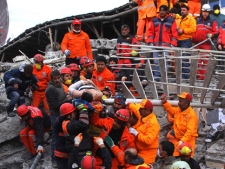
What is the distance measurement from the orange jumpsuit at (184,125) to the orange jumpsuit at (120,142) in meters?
0.86

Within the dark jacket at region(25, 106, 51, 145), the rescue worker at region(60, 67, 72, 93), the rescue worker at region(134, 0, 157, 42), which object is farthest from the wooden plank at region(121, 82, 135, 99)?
the rescue worker at region(134, 0, 157, 42)

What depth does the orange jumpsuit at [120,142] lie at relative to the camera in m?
5.57

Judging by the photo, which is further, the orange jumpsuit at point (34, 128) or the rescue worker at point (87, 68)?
the rescue worker at point (87, 68)

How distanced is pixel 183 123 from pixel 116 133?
3.88ft

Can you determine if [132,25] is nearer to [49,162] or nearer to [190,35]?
[190,35]

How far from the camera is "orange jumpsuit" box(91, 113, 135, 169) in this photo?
5.57m

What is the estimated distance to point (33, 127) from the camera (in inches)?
282

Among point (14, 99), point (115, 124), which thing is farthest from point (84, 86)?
point (14, 99)

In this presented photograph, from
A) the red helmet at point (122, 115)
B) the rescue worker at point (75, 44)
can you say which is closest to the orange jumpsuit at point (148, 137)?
the red helmet at point (122, 115)

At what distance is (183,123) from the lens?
6.31 metres

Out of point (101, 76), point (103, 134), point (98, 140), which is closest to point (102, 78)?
point (101, 76)

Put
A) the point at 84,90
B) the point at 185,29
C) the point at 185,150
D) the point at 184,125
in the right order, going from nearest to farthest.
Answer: the point at 185,150 < the point at 84,90 < the point at 184,125 < the point at 185,29

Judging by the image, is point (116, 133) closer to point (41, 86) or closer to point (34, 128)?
point (34, 128)

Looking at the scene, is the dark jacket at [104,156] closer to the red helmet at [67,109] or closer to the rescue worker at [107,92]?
the red helmet at [67,109]
